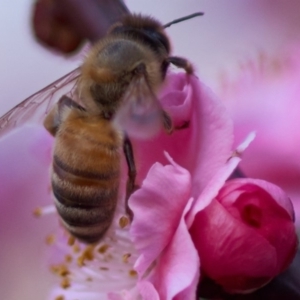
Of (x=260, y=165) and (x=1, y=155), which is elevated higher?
(x=1, y=155)

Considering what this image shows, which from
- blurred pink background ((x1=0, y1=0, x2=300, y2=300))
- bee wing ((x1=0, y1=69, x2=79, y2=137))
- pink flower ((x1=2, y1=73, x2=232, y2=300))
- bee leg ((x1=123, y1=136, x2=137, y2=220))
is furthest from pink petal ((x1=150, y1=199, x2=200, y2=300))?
blurred pink background ((x1=0, y1=0, x2=300, y2=300))

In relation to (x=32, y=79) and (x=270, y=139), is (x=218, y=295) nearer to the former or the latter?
(x=270, y=139)

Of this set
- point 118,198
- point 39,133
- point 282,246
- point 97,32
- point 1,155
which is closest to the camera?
point 282,246

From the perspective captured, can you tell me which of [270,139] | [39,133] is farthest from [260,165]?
[39,133]

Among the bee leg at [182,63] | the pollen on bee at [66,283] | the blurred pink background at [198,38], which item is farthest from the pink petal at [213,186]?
the blurred pink background at [198,38]

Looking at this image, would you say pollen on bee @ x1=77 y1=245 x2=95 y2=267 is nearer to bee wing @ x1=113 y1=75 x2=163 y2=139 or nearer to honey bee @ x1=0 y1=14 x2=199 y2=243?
honey bee @ x1=0 y1=14 x2=199 y2=243
